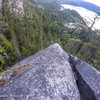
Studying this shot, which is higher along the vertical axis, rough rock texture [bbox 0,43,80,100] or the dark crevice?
rough rock texture [bbox 0,43,80,100]

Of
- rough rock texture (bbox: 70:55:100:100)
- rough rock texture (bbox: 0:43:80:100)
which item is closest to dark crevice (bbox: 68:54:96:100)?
rough rock texture (bbox: 70:55:100:100)

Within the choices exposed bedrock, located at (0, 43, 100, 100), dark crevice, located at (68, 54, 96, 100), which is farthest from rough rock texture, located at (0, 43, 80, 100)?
dark crevice, located at (68, 54, 96, 100)

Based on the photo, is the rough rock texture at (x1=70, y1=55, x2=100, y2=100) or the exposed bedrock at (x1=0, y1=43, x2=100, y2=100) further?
the rough rock texture at (x1=70, y1=55, x2=100, y2=100)

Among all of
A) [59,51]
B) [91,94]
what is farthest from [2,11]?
[91,94]

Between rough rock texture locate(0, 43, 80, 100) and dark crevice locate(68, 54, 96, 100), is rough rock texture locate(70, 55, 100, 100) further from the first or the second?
rough rock texture locate(0, 43, 80, 100)

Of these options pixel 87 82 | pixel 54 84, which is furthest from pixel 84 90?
pixel 54 84

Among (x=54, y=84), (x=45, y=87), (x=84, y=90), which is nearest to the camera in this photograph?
(x=45, y=87)

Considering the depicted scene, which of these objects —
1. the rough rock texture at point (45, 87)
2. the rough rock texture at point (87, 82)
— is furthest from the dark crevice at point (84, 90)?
the rough rock texture at point (45, 87)

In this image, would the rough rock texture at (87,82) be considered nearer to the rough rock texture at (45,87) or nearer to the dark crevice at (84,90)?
the dark crevice at (84,90)

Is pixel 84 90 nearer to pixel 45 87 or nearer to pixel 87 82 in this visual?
pixel 87 82
